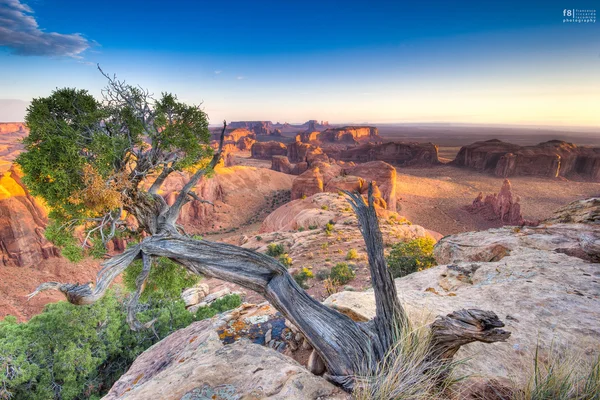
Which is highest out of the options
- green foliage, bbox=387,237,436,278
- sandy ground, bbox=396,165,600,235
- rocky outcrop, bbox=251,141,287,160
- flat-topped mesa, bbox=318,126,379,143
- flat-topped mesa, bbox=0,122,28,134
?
flat-topped mesa, bbox=0,122,28,134

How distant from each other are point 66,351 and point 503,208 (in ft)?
159

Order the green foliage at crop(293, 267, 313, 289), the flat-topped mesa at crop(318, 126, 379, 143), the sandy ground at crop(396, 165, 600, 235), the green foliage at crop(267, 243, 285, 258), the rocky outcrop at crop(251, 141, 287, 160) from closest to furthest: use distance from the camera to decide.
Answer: the green foliage at crop(293, 267, 313, 289)
the green foliage at crop(267, 243, 285, 258)
the sandy ground at crop(396, 165, 600, 235)
the rocky outcrop at crop(251, 141, 287, 160)
the flat-topped mesa at crop(318, 126, 379, 143)

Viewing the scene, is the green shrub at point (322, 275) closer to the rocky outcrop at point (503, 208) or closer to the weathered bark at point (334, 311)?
the weathered bark at point (334, 311)

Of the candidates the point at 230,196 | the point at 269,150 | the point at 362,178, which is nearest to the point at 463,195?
the point at 362,178

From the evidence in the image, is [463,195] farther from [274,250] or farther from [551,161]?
[274,250]

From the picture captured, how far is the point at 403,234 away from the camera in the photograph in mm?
23703

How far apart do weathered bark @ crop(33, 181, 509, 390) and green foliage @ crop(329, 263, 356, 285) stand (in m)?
10.1

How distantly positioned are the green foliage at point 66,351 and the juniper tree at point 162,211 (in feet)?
15.8

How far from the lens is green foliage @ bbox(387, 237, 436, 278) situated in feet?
42.3

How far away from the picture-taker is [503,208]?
38906 mm

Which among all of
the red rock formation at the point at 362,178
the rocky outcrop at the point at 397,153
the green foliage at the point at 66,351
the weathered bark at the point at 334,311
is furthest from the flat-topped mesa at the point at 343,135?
the weathered bark at the point at 334,311

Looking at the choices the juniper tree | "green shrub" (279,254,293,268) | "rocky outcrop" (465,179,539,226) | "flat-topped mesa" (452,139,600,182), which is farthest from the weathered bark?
"flat-topped mesa" (452,139,600,182)

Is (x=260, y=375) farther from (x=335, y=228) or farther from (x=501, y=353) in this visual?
(x=335, y=228)

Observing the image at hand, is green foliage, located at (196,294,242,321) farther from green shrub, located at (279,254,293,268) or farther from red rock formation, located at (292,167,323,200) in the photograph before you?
red rock formation, located at (292,167,323,200)
